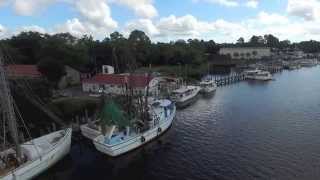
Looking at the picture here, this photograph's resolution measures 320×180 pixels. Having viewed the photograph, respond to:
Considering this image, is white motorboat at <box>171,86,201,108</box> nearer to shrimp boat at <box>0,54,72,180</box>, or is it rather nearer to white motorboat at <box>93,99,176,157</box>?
white motorboat at <box>93,99,176,157</box>

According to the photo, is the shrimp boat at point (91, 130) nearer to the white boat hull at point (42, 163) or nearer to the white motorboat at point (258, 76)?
the white boat hull at point (42, 163)

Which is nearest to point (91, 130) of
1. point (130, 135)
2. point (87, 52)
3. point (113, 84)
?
point (130, 135)

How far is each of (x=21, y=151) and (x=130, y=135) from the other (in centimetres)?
1357

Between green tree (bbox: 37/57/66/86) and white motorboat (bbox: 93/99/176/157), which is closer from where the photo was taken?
white motorboat (bbox: 93/99/176/157)

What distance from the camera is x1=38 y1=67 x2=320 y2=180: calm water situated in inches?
1563

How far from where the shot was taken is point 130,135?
158 feet

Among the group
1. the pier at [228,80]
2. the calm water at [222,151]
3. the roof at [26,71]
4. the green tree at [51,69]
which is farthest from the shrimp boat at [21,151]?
the pier at [228,80]

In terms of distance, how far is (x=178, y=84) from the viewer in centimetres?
9150

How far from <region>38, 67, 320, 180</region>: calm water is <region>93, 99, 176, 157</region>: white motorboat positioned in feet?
3.33

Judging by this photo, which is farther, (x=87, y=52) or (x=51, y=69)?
(x=87, y=52)

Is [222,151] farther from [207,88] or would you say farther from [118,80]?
[207,88]

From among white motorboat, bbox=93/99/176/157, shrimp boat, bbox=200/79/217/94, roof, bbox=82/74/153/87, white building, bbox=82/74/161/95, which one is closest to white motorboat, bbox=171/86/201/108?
white building, bbox=82/74/161/95

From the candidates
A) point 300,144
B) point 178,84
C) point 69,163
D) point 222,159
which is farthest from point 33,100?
point 178,84

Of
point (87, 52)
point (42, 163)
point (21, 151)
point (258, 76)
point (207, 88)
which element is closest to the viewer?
point (42, 163)
